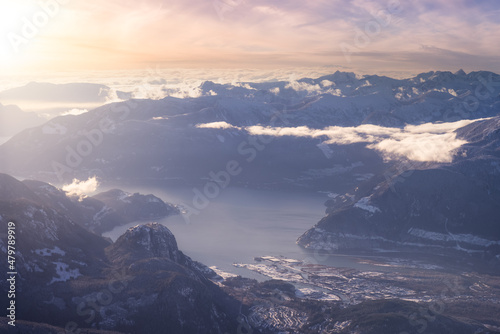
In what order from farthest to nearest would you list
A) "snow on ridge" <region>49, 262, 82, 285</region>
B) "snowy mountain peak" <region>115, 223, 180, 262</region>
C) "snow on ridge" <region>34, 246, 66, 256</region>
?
"snowy mountain peak" <region>115, 223, 180, 262</region> → "snow on ridge" <region>34, 246, 66, 256</region> → "snow on ridge" <region>49, 262, 82, 285</region>

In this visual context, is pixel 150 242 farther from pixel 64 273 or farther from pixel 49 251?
pixel 64 273

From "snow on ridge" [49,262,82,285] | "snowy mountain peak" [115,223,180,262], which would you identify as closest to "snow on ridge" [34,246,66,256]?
"snow on ridge" [49,262,82,285]

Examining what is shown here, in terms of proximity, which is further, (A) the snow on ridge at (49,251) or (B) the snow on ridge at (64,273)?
(A) the snow on ridge at (49,251)

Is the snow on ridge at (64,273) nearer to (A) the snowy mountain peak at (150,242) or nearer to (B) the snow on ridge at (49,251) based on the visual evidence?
(B) the snow on ridge at (49,251)

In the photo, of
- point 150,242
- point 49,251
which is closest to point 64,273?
point 49,251

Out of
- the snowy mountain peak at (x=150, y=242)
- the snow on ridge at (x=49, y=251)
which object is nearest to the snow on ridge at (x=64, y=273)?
the snow on ridge at (x=49, y=251)

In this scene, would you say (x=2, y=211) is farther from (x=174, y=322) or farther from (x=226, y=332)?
(x=226, y=332)

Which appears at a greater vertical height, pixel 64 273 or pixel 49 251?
pixel 49 251

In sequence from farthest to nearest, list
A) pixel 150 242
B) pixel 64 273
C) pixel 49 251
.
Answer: pixel 150 242 < pixel 49 251 < pixel 64 273

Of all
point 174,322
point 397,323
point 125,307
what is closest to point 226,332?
point 174,322

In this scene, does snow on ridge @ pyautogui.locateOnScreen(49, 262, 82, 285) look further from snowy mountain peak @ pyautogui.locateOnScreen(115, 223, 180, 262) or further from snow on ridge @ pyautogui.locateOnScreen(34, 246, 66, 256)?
snowy mountain peak @ pyautogui.locateOnScreen(115, 223, 180, 262)

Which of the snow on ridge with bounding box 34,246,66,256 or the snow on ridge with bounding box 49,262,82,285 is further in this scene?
the snow on ridge with bounding box 34,246,66,256

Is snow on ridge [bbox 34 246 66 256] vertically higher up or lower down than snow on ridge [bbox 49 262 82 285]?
higher up
